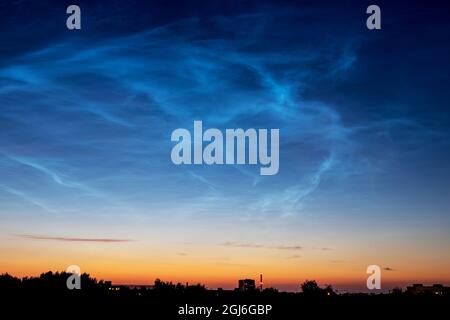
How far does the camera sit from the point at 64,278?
4254 inches
